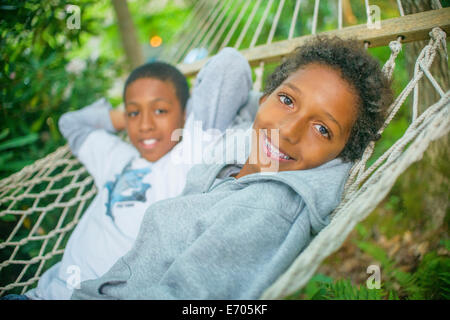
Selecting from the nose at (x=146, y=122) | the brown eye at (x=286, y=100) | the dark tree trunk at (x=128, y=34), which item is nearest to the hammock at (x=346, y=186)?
the brown eye at (x=286, y=100)

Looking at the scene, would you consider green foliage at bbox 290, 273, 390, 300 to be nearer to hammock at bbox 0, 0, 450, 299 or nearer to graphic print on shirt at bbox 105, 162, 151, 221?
hammock at bbox 0, 0, 450, 299

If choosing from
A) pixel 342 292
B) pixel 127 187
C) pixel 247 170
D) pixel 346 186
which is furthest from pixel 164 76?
pixel 342 292

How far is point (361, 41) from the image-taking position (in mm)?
939

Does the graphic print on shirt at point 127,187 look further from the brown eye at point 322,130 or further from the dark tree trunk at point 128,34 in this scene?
the dark tree trunk at point 128,34

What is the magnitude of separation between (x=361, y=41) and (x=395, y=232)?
3.43ft

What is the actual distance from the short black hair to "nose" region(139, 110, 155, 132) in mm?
148

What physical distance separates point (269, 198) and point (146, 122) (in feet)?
1.97

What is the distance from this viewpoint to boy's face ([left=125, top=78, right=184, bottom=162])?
108 centimetres

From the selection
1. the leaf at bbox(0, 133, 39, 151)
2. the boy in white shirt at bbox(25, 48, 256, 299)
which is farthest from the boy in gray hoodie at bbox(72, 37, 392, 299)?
the leaf at bbox(0, 133, 39, 151)

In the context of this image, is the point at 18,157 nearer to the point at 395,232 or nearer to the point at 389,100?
the point at 389,100

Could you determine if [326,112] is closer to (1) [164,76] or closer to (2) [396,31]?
(2) [396,31]

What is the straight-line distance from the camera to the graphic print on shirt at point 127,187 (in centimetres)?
102

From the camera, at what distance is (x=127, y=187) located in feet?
3.45

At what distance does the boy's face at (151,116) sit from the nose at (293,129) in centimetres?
51
